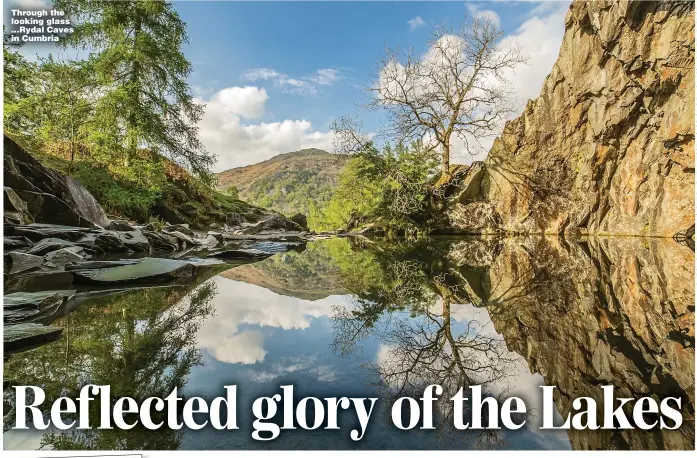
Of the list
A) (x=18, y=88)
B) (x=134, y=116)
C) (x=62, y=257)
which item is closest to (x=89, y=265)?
(x=62, y=257)

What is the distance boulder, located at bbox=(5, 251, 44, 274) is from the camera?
414 centimetres

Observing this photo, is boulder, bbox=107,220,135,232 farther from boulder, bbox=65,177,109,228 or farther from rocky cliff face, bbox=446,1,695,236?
rocky cliff face, bbox=446,1,695,236

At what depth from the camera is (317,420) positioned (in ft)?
4.56

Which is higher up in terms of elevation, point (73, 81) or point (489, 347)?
point (73, 81)

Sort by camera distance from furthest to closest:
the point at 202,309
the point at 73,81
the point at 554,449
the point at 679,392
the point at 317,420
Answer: the point at 73,81
the point at 202,309
the point at 679,392
the point at 317,420
the point at 554,449

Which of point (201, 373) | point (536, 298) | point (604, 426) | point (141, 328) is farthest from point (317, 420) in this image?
point (536, 298)

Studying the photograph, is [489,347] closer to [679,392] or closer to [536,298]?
[679,392]

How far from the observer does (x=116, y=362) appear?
177 centimetres

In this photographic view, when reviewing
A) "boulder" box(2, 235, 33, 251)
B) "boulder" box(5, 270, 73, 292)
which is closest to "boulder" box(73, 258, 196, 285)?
"boulder" box(5, 270, 73, 292)

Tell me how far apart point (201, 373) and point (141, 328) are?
3.01 ft

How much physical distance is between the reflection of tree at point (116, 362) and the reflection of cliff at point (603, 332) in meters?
1.75

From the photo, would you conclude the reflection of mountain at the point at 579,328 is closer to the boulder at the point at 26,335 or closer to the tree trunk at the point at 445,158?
the boulder at the point at 26,335

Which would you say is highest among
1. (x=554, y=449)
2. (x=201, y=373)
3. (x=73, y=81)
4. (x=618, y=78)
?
(x=618, y=78)

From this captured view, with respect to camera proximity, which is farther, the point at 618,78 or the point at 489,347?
the point at 618,78
